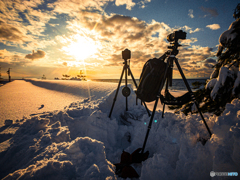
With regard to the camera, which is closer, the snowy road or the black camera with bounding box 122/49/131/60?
the black camera with bounding box 122/49/131/60

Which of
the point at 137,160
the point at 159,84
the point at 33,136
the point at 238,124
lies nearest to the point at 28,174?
the point at 33,136

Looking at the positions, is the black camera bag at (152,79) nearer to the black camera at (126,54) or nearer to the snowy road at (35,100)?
the black camera at (126,54)

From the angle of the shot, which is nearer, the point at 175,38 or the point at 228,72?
the point at 175,38

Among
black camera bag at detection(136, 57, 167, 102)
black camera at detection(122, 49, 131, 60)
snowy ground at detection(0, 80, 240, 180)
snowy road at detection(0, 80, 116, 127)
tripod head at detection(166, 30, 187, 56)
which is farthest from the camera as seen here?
snowy road at detection(0, 80, 116, 127)

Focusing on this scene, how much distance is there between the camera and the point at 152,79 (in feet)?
7.71

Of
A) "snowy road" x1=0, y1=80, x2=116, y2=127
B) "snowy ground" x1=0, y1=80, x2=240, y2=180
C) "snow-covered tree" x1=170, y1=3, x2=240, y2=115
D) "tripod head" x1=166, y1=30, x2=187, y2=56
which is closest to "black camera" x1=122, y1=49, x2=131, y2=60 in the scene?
"tripod head" x1=166, y1=30, x2=187, y2=56

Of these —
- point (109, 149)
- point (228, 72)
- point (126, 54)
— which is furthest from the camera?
point (126, 54)

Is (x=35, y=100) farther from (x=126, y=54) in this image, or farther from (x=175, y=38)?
(x=175, y=38)

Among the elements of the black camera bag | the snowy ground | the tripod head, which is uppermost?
the tripod head

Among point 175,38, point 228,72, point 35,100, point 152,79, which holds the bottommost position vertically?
point 35,100

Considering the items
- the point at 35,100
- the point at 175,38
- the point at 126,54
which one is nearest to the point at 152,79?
the point at 175,38

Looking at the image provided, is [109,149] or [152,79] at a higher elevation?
[152,79]

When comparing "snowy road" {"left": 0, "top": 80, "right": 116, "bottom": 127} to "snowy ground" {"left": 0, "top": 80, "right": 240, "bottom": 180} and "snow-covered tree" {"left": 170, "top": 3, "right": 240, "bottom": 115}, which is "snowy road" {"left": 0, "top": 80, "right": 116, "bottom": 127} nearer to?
"snowy ground" {"left": 0, "top": 80, "right": 240, "bottom": 180}

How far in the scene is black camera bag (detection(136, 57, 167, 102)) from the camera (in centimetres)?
228
